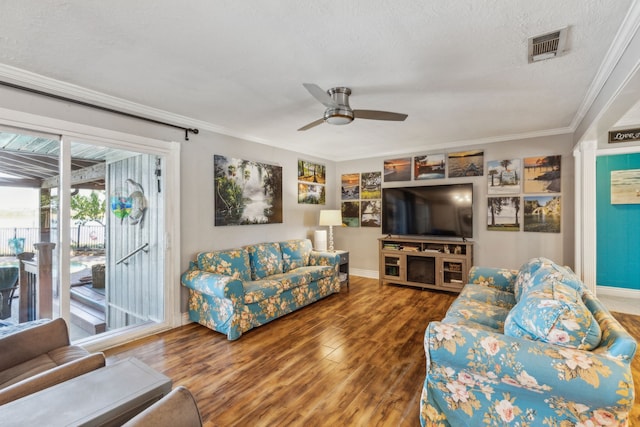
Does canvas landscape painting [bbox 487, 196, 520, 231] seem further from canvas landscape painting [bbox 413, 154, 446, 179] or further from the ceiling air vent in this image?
the ceiling air vent

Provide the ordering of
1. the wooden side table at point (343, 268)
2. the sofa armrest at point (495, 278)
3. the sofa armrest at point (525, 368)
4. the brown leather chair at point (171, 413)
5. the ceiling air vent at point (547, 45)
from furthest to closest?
the wooden side table at point (343, 268) < the sofa armrest at point (495, 278) < the ceiling air vent at point (547, 45) < the sofa armrest at point (525, 368) < the brown leather chair at point (171, 413)

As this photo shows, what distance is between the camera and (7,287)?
2.47 m

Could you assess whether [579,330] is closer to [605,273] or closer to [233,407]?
[233,407]

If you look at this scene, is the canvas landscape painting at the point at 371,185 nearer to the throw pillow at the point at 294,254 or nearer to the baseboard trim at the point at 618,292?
the throw pillow at the point at 294,254

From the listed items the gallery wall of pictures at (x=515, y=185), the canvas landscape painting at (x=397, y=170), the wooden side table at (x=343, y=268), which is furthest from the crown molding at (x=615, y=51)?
the wooden side table at (x=343, y=268)

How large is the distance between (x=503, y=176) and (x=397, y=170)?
1.68 meters

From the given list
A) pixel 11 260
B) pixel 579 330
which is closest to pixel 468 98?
pixel 579 330

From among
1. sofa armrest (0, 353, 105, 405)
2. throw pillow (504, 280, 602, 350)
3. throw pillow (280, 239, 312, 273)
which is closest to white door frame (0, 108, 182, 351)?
throw pillow (280, 239, 312, 273)

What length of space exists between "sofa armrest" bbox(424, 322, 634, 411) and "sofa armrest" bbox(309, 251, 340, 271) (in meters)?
2.88

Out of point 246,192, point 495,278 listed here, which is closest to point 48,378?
point 246,192

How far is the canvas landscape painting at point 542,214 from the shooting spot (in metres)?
4.09

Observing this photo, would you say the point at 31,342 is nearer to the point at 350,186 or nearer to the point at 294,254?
the point at 294,254

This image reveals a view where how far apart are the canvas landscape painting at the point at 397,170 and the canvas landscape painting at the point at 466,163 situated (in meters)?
0.70

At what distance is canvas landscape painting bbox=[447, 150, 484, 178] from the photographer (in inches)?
182
